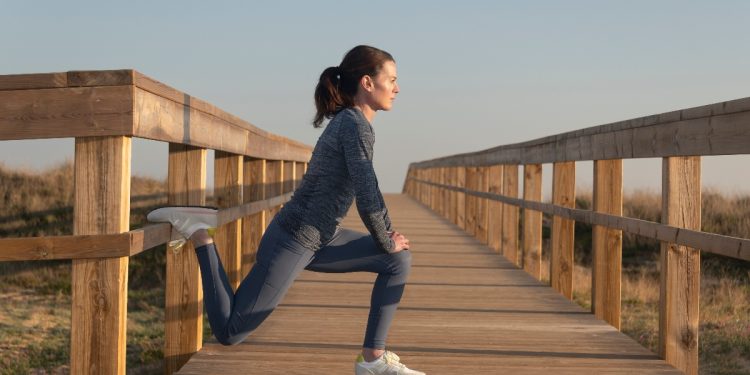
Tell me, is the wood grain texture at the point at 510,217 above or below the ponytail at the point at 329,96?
below

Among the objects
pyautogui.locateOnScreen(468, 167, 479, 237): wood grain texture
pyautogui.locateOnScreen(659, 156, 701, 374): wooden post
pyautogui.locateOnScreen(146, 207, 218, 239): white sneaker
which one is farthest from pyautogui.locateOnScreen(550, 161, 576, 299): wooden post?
pyautogui.locateOnScreen(468, 167, 479, 237): wood grain texture

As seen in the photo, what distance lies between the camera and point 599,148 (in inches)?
239

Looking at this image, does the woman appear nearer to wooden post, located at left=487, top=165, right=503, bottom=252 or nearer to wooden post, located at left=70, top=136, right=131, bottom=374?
wooden post, located at left=70, top=136, right=131, bottom=374

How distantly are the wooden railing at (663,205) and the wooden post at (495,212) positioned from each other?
1266mm

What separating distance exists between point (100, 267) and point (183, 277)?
4.25ft

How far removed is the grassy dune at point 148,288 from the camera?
33.7 ft

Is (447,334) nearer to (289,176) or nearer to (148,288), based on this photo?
(289,176)

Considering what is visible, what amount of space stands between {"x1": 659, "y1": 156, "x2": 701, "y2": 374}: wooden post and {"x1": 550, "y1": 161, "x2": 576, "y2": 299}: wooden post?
→ 2457 millimetres

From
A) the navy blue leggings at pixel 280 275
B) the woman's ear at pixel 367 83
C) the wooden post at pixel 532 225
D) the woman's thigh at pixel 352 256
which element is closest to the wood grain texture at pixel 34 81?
the navy blue leggings at pixel 280 275

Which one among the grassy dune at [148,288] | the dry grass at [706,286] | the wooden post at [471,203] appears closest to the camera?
the dry grass at [706,286]

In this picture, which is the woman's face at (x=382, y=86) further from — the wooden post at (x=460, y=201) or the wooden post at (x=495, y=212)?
the wooden post at (x=460, y=201)

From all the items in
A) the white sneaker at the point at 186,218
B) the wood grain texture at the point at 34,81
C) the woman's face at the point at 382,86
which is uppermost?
the woman's face at the point at 382,86

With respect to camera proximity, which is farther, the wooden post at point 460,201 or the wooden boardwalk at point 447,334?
the wooden post at point 460,201

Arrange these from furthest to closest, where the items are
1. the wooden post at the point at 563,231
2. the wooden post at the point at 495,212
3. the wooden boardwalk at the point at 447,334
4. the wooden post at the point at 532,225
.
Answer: the wooden post at the point at 495,212, the wooden post at the point at 532,225, the wooden post at the point at 563,231, the wooden boardwalk at the point at 447,334
